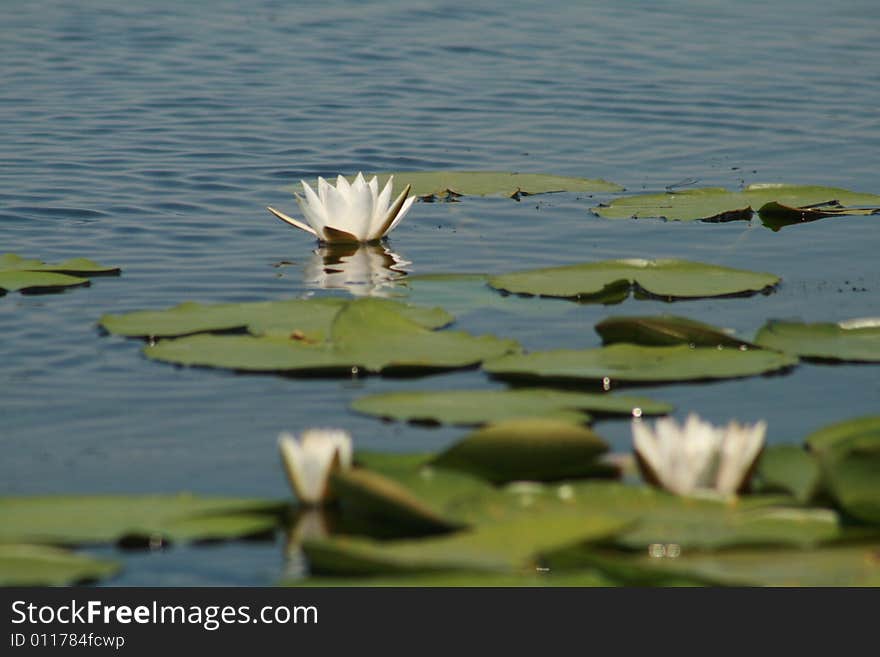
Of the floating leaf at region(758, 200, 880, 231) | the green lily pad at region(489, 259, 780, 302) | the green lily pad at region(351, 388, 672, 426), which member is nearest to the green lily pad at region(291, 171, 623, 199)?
the floating leaf at region(758, 200, 880, 231)

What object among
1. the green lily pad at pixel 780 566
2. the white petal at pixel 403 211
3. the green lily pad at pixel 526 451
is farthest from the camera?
the white petal at pixel 403 211

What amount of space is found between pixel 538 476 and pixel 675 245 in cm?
373

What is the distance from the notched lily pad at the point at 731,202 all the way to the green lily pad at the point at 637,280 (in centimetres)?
145

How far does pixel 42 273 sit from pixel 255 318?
4.61ft

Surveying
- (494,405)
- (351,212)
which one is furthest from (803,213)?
(494,405)

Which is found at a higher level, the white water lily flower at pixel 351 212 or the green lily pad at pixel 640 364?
the white water lily flower at pixel 351 212

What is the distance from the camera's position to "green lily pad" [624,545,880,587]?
3180mm

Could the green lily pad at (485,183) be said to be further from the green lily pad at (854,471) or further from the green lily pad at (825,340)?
the green lily pad at (854,471)

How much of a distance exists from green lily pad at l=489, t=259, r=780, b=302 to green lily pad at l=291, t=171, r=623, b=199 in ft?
7.19

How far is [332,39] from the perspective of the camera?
15836 millimetres

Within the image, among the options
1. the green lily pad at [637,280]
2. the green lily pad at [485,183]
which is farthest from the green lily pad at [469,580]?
the green lily pad at [485,183]

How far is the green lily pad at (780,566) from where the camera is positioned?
3180 mm

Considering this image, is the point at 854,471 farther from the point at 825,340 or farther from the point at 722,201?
the point at 722,201

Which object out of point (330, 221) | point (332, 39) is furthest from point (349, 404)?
point (332, 39)
